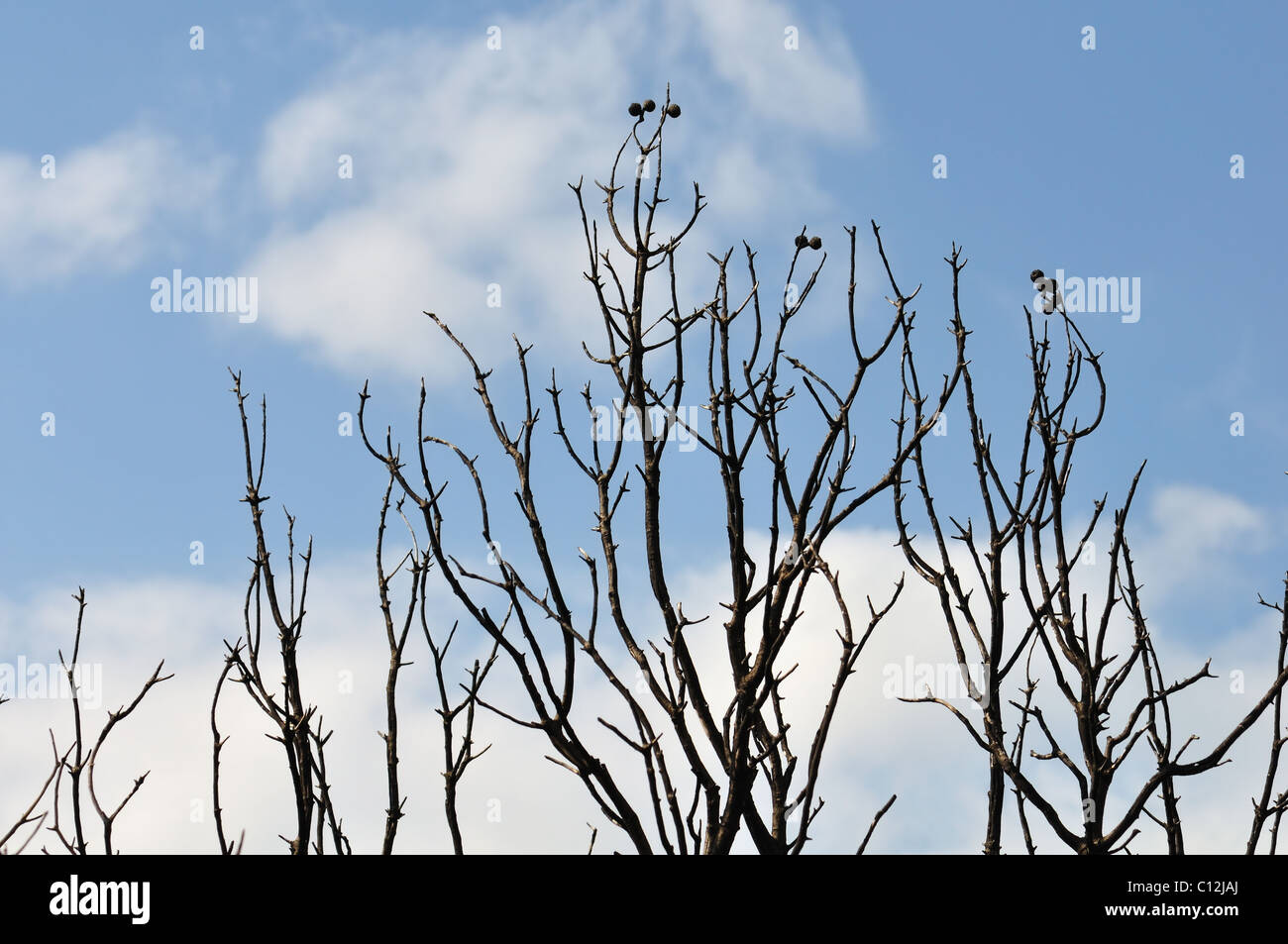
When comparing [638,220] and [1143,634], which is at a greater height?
[638,220]

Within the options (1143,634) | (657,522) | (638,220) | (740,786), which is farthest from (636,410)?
(1143,634)

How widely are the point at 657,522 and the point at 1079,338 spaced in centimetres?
209

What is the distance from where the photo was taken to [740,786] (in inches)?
92.1

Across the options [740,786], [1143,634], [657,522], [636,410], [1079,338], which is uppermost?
[1079,338]

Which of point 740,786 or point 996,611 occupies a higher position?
point 996,611
